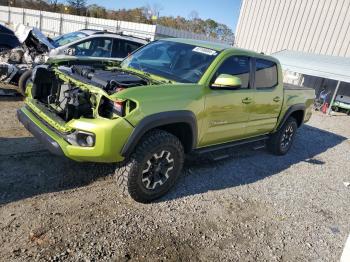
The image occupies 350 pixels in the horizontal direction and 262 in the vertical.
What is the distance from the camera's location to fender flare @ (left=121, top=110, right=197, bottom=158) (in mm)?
3342

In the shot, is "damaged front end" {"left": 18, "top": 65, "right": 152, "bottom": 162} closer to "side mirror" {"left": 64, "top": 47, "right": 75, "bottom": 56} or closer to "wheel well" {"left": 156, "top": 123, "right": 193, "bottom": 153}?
"wheel well" {"left": 156, "top": 123, "right": 193, "bottom": 153}

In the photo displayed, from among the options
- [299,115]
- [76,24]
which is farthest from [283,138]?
[76,24]

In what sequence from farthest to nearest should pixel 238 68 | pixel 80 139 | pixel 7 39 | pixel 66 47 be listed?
pixel 7 39, pixel 66 47, pixel 238 68, pixel 80 139

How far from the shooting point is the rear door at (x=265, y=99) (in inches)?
199

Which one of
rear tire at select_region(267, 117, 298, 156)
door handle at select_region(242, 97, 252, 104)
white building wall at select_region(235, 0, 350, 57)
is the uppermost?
white building wall at select_region(235, 0, 350, 57)

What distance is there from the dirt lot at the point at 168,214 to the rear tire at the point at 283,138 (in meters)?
0.84

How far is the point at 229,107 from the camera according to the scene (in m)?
4.41

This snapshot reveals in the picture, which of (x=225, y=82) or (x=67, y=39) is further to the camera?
(x=67, y=39)

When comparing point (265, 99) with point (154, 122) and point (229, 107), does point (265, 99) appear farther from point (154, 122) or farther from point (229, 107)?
point (154, 122)

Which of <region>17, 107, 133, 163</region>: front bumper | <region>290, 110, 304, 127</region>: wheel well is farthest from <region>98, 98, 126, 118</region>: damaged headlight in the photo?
<region>290, 110, 304, 127</region>: wheel well

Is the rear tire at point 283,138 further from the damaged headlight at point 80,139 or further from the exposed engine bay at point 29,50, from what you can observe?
the exposed engine bay at point 29,50

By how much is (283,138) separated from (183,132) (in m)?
3.29

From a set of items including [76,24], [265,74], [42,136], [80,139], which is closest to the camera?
[80,139]

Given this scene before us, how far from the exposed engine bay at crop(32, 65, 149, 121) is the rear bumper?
273 millimetres
